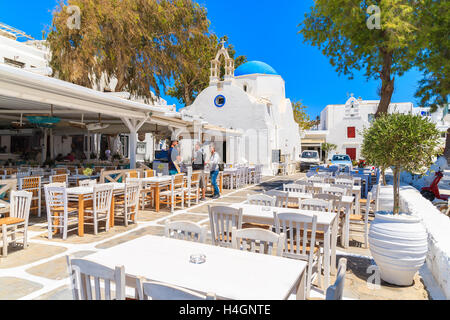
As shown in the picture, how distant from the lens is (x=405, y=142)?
14.2 feet

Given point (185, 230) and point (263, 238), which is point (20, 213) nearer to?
point (185, 230)

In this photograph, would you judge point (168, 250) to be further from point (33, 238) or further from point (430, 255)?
point (33, 238)

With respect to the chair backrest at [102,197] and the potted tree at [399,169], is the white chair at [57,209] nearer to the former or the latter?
the chair backrest at [102,197]

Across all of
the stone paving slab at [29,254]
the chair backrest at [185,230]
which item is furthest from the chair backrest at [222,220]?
the stone paving slab at [29,254]

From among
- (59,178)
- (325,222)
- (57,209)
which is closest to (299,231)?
(325,222)

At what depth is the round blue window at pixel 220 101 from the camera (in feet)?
71.5

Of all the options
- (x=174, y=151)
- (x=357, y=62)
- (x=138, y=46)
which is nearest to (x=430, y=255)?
(x=174, y=151)

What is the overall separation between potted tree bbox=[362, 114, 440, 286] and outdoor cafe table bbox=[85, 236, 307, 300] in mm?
1877

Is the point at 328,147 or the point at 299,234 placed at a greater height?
the point at 328,147

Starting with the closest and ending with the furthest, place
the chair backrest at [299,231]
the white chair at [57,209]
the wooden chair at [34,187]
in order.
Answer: the chair backrest at [299,231]
the white chair at [57,209]
the wooden chair at [34,187]

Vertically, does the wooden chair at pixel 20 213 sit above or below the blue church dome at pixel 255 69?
below

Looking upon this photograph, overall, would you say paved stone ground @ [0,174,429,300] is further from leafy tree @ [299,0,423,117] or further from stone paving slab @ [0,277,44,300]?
leafy tree @ [299,0,423,117]

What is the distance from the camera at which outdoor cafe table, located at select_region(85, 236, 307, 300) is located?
6.64 ft

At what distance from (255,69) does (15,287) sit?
27941 mm
